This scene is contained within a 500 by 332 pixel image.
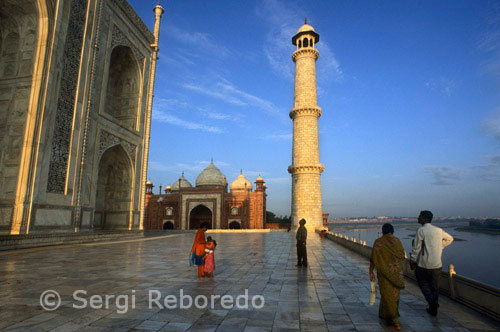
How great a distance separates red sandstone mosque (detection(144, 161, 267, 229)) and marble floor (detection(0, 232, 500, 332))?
25.6 meters

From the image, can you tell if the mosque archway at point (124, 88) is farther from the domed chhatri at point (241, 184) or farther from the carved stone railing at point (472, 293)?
the domed chhatri at point (241, 184)

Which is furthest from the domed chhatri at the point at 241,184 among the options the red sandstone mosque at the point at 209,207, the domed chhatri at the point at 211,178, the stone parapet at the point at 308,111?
the stone parapet at the point at 308,111

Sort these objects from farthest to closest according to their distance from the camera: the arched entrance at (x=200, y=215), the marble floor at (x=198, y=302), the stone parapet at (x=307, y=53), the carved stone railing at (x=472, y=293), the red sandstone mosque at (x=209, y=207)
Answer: the arched entrance at (x=200, y=215), the red sandstone mosque at (x=209, y=207), the stone parapet at (x=307, y=53), the carved stone railing at (x=472, y=293), the marble floor at (x=198, y=302)

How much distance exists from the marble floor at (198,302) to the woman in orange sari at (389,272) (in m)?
0.19

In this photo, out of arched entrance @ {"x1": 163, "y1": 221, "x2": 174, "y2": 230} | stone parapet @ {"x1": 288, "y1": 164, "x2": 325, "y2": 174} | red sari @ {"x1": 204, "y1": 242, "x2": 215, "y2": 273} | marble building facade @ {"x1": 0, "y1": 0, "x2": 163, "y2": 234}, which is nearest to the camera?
red sari @ {"x1": 204, "y1": 242, "x2": 215, "y2": 273}

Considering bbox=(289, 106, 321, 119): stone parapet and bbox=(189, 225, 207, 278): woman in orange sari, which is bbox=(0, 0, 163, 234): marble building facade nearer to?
bbox=(189, 225, 207, 278): woman in orange sari

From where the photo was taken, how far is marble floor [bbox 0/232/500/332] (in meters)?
3.30

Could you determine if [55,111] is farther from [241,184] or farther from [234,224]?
Answer: [241,184]

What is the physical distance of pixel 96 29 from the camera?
14.8 meters

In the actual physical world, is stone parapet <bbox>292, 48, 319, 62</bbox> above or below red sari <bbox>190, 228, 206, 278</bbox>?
above

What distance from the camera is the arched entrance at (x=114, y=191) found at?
17.9 m

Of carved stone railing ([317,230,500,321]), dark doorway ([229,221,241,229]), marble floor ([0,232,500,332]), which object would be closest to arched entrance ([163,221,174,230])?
dark doorway ([229,221,241,229])

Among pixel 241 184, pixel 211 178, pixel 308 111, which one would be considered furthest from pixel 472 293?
pixel 241 184

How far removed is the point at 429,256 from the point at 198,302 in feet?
10.3
